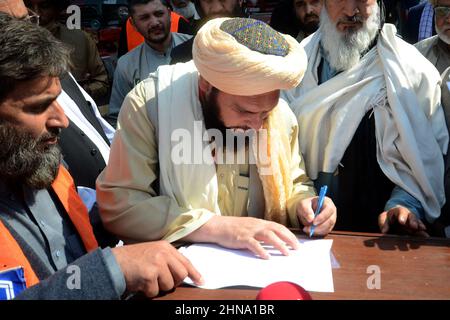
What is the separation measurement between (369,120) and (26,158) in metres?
1.72

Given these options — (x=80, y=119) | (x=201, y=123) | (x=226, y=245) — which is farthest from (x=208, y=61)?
(x=80, y=119)

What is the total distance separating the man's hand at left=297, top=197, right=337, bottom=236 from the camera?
1976 mm

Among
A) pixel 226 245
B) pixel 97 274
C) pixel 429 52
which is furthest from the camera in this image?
pixel 429 52

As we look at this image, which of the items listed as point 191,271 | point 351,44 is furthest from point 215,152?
point 351,44

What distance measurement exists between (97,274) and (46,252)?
0.38m

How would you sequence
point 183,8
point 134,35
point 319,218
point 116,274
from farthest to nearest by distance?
point 183,8 < point 134,35 < point 319,218 < point 116,274

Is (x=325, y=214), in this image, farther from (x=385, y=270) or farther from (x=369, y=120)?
(x=369, y=120)

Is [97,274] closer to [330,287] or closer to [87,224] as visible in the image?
[87,224]

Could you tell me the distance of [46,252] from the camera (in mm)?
1738

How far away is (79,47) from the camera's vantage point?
5.04m

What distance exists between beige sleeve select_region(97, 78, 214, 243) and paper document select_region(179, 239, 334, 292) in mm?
122

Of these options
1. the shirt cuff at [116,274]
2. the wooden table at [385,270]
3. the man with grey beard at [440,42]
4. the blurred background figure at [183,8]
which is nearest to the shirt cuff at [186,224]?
the wooden table at [385,270]

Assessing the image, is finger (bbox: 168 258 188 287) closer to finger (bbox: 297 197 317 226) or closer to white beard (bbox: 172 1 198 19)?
finger (bbox: 297 197 317 226)

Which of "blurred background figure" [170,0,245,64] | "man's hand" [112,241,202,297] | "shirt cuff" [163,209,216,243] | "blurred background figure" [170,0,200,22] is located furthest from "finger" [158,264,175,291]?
"blurred background figure" [170,0,200,22]
